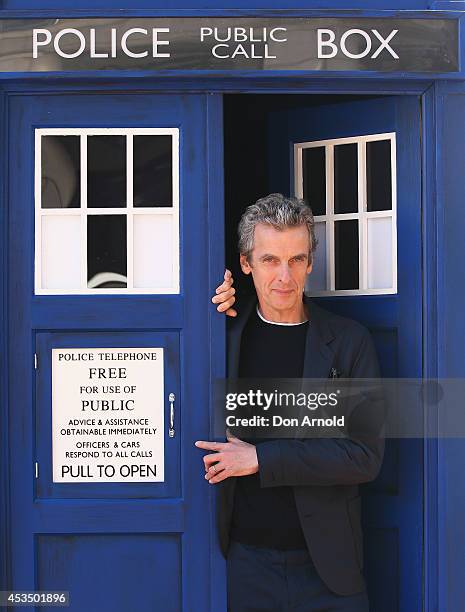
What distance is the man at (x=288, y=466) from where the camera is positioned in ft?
13.5

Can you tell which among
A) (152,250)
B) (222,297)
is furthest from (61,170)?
(222,297)

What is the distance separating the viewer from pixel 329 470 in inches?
161

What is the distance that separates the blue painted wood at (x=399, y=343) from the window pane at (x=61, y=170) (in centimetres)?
116

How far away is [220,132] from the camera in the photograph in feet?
14.1

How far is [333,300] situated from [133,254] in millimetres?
982

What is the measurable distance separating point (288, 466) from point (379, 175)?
1355 mm

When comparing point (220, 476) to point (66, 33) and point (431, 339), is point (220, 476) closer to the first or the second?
point (431, 339)

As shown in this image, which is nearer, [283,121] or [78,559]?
[78,559]

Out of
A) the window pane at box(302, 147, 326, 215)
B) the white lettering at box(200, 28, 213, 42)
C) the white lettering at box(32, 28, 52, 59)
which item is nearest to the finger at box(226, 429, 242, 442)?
the window pane at box(302, 147, 326, 215)

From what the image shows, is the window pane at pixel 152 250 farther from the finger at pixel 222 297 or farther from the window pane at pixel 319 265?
the window pane at pixel 319 265

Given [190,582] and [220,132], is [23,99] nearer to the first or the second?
[220,132]

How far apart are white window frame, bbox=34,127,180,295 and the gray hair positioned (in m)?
0.28

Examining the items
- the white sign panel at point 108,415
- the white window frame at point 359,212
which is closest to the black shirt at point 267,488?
the white sign panel at point 108,415

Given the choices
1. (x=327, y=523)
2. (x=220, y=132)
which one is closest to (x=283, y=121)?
(x=220, y=132)
